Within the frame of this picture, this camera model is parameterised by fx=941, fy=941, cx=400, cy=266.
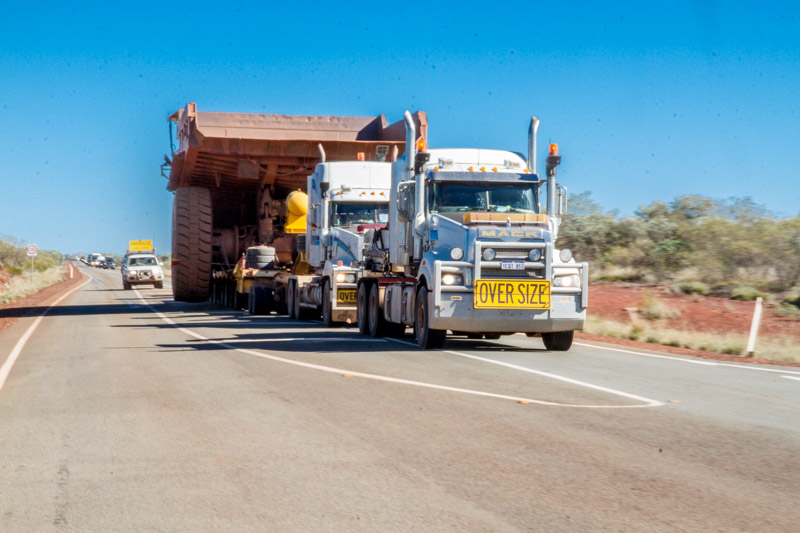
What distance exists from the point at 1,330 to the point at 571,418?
16.9 meters

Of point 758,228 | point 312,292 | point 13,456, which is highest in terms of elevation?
point 758,228

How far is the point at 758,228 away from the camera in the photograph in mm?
32281

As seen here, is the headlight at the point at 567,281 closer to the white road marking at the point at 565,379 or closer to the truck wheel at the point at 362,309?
the white road marking at the point at 565,379

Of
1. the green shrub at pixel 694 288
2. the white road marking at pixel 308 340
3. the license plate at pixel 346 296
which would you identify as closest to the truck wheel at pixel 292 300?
the license plate at pixel 346 296

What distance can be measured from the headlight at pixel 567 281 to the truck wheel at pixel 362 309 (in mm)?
5004

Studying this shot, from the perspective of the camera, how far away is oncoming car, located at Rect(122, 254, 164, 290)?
5191 cm

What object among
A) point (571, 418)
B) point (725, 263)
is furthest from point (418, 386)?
point (725, 263)

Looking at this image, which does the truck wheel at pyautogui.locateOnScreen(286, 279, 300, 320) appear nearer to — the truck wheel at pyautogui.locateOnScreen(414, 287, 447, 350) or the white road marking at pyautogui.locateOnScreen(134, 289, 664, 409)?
the white road marking at pyautogui.locateOnScreen(134, 289, 664, 409)

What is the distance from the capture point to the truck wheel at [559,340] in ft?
48.3

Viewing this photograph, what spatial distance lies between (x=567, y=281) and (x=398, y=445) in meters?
7.72

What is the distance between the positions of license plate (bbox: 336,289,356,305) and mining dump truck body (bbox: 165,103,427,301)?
3.61 m

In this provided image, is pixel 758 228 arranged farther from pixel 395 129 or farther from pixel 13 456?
pixel 13 456

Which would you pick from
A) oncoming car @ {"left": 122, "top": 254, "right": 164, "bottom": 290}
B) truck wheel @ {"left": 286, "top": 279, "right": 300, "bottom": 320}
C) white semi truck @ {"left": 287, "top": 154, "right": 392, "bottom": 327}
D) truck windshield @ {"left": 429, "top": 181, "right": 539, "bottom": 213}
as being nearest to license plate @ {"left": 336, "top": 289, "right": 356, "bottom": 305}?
white semi truck @ {"left": 287, "top": 154, "right": 392, "bottom": 327}

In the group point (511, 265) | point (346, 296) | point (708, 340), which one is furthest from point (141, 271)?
point (511, 265)
